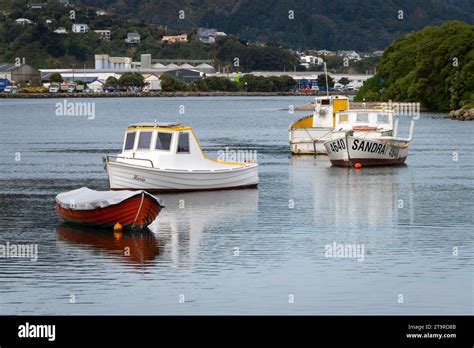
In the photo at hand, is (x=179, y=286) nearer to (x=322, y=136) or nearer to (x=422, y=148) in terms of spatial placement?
(x=322, y=136)

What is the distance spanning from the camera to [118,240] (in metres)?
42.3

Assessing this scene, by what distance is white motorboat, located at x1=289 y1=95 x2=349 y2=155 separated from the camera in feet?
261

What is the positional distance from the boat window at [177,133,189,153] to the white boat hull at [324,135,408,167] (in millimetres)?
17172

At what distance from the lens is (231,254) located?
39.7 m

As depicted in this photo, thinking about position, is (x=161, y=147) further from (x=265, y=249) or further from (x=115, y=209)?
(x=265, y=249)

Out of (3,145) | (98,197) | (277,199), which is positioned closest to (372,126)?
(277,199)

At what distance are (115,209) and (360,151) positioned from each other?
94.9 feet

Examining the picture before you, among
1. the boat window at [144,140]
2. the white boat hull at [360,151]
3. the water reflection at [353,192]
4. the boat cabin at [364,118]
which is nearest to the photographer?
the water reflection at [353,192]

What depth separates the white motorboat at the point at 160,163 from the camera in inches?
2072

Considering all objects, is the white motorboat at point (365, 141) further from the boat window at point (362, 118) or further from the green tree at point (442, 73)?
the green tree at point (442, 73)

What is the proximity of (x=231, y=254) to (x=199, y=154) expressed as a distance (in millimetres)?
15259

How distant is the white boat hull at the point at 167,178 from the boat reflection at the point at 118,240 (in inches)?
269

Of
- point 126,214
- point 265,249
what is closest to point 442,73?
point 126,214

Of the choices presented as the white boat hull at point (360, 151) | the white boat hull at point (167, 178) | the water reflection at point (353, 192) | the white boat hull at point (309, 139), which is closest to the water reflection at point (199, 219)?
the white boat hull at point (167, 178)
